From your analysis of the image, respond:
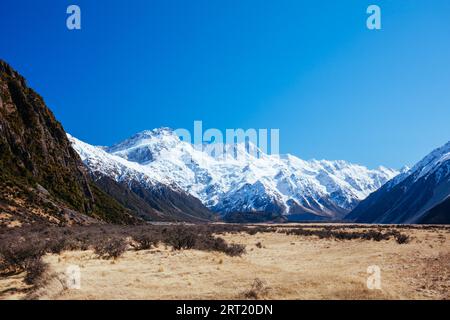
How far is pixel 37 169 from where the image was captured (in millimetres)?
86688

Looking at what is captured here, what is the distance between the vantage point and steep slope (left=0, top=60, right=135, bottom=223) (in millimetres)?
67312

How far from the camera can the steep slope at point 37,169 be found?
67.3 metres

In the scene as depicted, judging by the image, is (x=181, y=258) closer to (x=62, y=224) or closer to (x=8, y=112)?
(x=62, y=224)

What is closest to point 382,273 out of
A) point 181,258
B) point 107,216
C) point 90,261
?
point 181,258

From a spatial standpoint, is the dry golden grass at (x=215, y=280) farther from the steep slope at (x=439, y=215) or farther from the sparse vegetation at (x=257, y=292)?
the steep slope at (x=439, y=215)

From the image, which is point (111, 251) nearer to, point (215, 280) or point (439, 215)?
point (215, 280)

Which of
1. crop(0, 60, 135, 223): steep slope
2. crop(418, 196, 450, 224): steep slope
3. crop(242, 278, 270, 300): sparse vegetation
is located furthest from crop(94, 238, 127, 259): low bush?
crop(418, 196, 450, 224): steep slope

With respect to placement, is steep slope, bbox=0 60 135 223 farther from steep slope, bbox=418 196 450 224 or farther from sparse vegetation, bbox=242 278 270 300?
steep slope, bbox=418 196 450 224

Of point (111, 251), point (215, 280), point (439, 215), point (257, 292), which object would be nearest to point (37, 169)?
point (111, 251)

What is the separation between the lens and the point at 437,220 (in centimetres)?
15188

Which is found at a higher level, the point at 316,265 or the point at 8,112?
the point at 8,112

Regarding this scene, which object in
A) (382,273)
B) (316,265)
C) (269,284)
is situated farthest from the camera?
(316,265)
